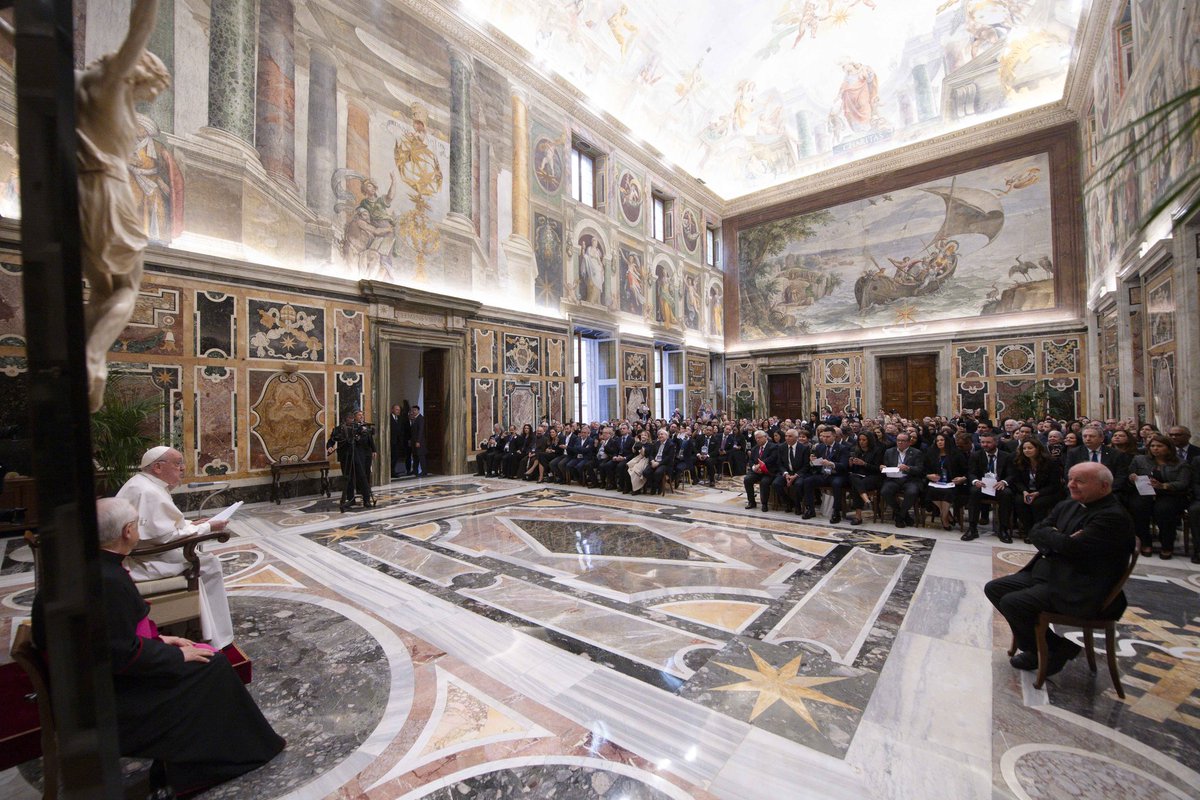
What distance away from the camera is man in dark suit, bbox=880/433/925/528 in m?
6.75

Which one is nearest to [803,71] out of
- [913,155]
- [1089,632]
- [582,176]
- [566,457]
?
[913,155]

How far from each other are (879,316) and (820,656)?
18259mm

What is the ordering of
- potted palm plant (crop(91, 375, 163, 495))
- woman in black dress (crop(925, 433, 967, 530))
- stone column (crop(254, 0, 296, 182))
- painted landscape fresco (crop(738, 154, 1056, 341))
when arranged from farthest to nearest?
painted landscape fresco (crop(738, 154, 1056, 341)), stone column (crop(254, 0, 296, 182)), woman in black dress (crop(925, 433, 967, 530)), potted palm plant (crop(91, 375, 163, 495))

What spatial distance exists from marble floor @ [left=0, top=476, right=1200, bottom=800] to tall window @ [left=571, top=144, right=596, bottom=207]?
42.8 feet

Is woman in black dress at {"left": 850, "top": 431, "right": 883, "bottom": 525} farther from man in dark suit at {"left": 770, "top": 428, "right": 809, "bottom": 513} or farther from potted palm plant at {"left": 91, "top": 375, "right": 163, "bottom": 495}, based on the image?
potted palm plant at {"left": 91, "top": 375, "right": 163, "bottom": 495}

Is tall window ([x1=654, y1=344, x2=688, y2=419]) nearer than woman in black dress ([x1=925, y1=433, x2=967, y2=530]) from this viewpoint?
No

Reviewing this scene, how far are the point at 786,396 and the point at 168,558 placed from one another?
2063 cm

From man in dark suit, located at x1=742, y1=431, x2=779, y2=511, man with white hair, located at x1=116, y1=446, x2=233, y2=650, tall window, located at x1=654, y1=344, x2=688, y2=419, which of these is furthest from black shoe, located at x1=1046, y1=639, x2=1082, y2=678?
tall window, located at x1=654, y1=344, x2=688, y2=419

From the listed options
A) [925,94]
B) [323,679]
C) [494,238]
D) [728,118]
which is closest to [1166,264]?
[323,679]

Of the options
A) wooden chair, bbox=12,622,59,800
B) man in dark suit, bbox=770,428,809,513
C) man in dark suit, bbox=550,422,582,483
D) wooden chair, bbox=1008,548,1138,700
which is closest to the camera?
wooden chair, bbox=12,622,59,800

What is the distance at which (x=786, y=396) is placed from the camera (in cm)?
2114

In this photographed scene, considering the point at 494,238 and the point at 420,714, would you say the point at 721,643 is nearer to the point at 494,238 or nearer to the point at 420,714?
the point at 420,714

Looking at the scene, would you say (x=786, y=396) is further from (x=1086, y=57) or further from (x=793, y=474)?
(x=793, y=474)

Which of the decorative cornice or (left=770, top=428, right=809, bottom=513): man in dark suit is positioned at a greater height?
the decorative cornice
